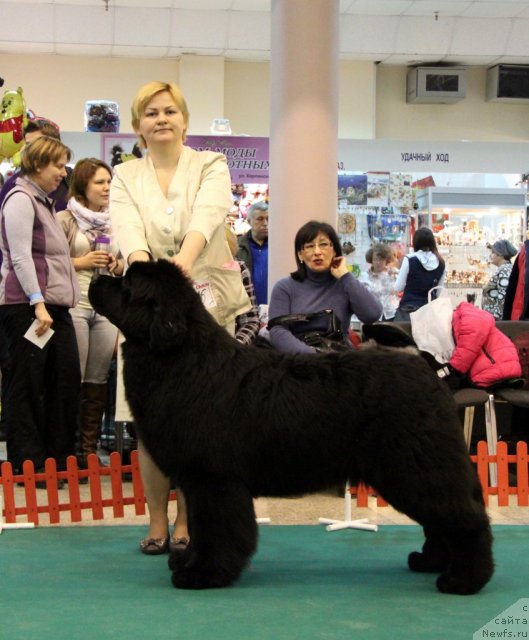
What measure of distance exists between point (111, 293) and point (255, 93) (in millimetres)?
10235

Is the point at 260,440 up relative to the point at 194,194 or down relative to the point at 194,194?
down

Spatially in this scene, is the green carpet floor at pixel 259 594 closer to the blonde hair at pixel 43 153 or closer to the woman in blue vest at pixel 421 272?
the blonde hair at pixel 43 153

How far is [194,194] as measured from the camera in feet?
11.0

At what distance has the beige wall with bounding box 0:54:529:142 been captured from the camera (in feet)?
39.8

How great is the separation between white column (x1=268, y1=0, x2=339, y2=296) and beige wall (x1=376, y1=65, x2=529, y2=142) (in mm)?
7354

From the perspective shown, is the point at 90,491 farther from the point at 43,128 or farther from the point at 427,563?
the point at 43,128

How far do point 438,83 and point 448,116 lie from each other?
0.72 metres

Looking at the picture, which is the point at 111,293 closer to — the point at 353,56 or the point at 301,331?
the point at 301,331

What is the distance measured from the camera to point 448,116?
516 inches

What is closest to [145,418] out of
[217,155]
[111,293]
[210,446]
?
[210,446]

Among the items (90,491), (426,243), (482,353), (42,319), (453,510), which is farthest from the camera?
(426,243)

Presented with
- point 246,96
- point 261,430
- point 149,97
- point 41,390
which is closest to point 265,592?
point 261,430

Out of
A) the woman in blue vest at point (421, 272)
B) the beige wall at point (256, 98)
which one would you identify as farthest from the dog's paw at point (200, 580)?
the beige wall at point (256, 98)

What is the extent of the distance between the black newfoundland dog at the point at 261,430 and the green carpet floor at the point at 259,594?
0.52ft
